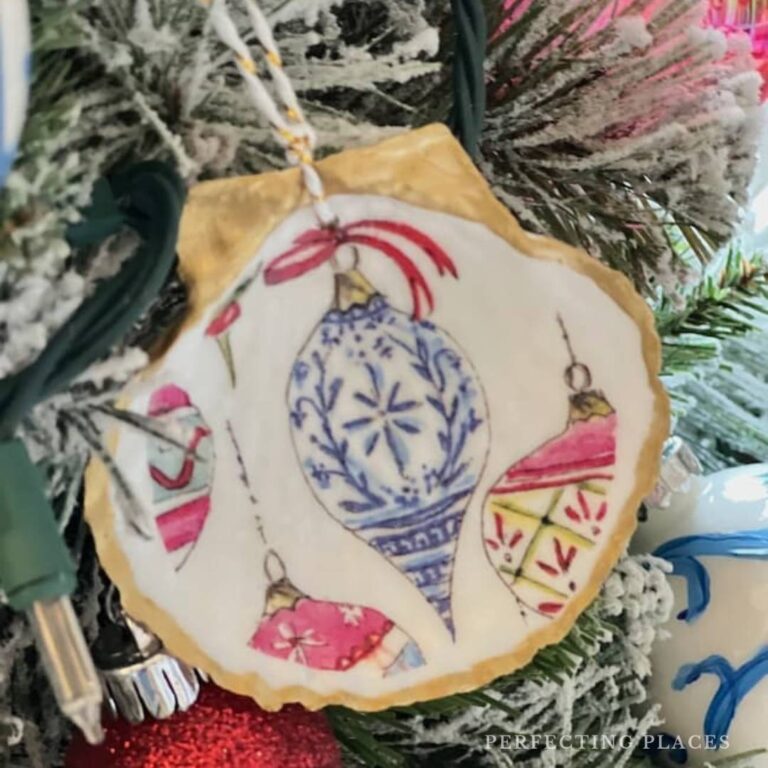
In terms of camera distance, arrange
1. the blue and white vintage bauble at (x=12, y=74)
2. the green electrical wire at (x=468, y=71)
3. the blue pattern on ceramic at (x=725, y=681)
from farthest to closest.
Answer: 1. the blue pattern on ceramic at (x=725, y=681)
2. the green electrical wire at (x=468, y=71)
3. the blue and white vintage bauble at (x=12, y=74)

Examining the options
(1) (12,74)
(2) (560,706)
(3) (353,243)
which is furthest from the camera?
(2) (560,706)

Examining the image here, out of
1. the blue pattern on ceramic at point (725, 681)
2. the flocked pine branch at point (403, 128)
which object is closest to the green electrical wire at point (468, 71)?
the flocked pine branch at point (403, 128)

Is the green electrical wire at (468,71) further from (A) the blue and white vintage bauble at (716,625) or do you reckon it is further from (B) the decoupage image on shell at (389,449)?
(A) the blue and white vintage bauble at (716,625)

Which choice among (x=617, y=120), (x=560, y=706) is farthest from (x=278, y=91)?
(x=560, y=706)

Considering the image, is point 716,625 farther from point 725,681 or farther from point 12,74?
point 12,74

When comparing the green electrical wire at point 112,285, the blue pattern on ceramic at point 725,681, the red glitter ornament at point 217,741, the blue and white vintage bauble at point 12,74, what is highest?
the blue and white vintage bauble at point 12,74

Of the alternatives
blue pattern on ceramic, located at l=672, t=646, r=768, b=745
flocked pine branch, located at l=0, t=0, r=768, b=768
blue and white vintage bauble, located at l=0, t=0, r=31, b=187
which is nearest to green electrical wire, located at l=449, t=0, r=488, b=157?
flocked pine branch, located at l=0, t=0, r=768, b=768

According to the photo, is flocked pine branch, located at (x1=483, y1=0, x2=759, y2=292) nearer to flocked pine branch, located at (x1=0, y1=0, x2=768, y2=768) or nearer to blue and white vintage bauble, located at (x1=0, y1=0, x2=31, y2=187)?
flocked pine branch, located at (x1=0, y1=0, x2=768, y2=768)
